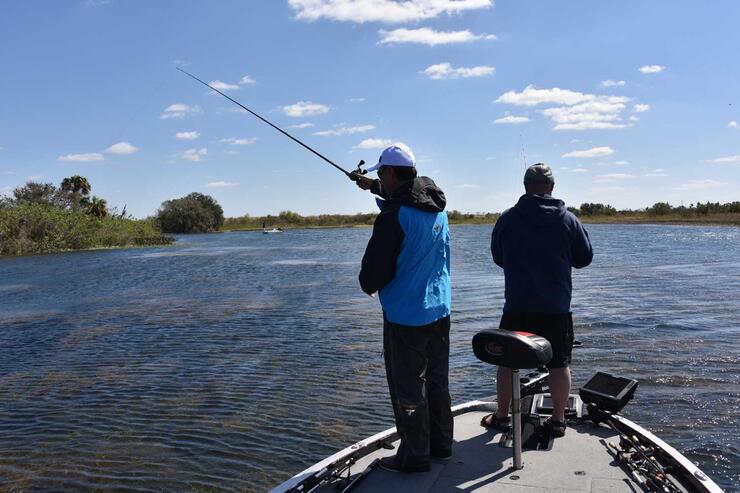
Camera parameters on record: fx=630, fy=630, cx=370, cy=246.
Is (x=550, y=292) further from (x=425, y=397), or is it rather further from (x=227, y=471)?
(x=227, y=471)

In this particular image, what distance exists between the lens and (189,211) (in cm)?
12025

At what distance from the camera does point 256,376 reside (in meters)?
10.3

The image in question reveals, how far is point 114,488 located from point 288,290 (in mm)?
16432

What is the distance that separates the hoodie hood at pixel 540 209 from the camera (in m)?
4.55

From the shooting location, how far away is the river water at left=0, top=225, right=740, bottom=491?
6.85 metres

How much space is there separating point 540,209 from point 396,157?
46.5 inches

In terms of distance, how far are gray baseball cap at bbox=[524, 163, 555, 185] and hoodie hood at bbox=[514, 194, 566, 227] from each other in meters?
0.11

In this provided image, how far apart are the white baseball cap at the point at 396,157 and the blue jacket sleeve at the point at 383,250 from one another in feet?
1.09

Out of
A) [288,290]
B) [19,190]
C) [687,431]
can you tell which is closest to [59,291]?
[288,290]

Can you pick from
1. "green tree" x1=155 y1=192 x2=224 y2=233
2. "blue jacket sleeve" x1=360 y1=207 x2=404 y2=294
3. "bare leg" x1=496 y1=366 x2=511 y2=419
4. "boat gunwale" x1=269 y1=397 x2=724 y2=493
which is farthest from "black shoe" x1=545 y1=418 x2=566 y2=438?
"green tree" x1=155 y1=192 x2=224 y2=233

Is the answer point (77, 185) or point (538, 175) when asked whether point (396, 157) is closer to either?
point (538, 175)

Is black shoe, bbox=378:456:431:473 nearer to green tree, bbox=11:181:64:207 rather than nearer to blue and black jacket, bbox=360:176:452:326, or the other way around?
blue and black jacket, bbox=360:176:452:326

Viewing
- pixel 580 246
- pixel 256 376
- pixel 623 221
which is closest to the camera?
pixel 580 246

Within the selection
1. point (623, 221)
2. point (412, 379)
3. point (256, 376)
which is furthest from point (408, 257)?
point (623, 221)
